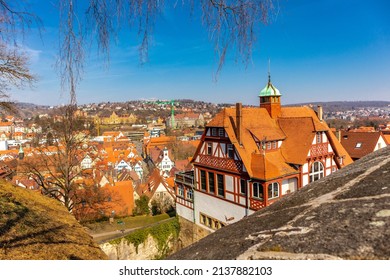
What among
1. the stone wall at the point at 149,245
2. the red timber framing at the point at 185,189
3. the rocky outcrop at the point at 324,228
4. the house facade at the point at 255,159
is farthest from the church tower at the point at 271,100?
the rocky outcrop at the point at 324,228

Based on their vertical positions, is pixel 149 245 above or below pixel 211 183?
below

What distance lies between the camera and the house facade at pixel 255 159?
14008mm

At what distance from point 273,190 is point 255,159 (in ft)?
5.59

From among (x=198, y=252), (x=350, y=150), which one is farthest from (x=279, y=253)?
(x=350, y=150)

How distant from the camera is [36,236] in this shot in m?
5.16

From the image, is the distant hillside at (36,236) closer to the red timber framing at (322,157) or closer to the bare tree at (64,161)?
the bare tree at (64,161)

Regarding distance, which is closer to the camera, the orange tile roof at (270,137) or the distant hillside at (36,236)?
the distant hillside at (36,236)

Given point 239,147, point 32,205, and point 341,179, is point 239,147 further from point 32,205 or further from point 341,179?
point 341,179

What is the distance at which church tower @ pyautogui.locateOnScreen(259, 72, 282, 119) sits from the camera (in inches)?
673

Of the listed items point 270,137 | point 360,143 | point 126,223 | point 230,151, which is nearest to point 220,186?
point 230,151

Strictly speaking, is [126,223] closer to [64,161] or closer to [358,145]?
[64,161]

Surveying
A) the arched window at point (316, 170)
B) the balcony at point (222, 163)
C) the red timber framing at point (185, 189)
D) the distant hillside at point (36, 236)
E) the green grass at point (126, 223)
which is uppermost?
the distant hillside at point (36, 236)

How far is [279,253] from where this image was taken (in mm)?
1703

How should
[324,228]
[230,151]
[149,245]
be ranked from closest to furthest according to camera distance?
[324,228] < [230,151] < [149,245]
